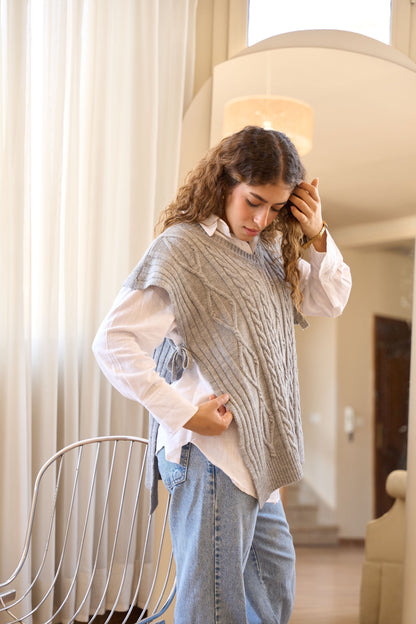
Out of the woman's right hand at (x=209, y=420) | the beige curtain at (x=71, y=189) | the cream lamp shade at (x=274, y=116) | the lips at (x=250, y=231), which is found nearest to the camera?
the woman's right hand at (x=209, y=420)

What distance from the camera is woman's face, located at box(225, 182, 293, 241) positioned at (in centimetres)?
135

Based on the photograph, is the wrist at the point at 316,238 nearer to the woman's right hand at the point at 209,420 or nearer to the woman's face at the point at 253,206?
the woman's face at the point at 253,206

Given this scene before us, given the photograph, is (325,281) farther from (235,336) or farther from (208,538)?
(208,538)

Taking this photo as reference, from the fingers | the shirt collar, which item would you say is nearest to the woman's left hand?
the fingers

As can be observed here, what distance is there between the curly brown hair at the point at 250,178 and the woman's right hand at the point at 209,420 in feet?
1.13

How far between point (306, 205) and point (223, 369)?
383 millimetres

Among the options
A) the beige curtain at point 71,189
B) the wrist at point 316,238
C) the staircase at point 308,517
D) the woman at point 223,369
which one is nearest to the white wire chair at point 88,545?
the beige curtain at point 71,189

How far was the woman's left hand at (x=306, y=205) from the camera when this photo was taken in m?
1.44

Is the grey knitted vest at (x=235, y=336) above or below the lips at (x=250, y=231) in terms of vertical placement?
below

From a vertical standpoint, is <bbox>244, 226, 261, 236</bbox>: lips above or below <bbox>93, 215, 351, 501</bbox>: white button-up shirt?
above

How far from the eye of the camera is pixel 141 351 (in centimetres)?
132

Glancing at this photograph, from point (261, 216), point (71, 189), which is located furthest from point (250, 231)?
point (71, 189)

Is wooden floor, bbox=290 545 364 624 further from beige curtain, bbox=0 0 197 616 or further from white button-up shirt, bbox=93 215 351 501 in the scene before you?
white button-up shirt, bbox=93 215 351 501

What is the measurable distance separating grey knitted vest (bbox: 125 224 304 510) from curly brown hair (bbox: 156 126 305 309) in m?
0.06
